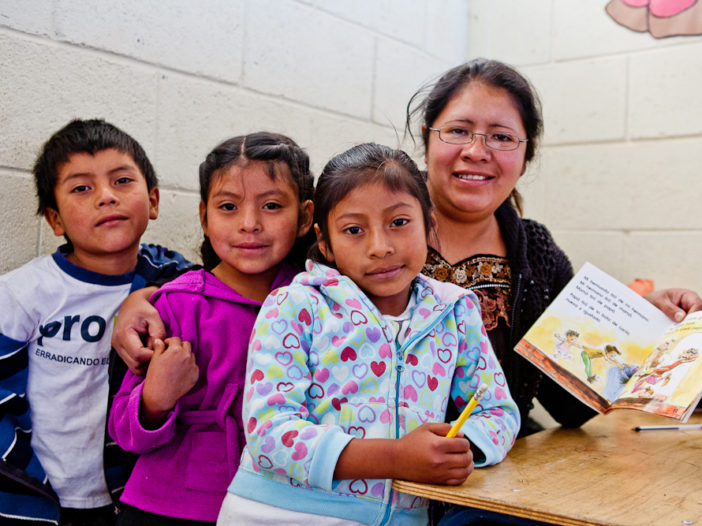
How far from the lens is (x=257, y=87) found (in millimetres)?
2223

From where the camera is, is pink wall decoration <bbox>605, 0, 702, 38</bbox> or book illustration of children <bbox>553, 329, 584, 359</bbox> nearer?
book illustration of children <bbox>553, 329, 584, 359</bbox>

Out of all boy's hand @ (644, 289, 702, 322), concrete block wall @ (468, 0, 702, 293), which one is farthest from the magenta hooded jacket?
concrete block wall @ (468, 0, 702, 293)

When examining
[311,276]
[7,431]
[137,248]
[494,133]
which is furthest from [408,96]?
[7,431]

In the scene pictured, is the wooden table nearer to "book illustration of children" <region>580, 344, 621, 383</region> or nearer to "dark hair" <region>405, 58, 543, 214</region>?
"book illustration of children" <region>580, 344, 621, 383</region>

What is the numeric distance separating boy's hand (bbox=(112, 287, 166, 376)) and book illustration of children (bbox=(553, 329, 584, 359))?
82 cm

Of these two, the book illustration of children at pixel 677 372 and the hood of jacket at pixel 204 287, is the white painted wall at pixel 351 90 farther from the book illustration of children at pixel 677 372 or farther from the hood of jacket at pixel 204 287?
the book illustration of children at pixel 677 372

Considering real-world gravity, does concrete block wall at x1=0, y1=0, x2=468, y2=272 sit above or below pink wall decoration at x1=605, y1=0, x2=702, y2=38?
below

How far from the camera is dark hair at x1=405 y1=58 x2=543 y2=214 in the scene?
1.77 m

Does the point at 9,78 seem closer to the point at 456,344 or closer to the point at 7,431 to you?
the point at 7,431

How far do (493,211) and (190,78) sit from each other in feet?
3.11

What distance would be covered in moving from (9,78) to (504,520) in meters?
1.43

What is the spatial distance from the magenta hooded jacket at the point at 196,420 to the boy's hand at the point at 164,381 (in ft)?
0.08

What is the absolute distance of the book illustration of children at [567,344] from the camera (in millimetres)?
1500

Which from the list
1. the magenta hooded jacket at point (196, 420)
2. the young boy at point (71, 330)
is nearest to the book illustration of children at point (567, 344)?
the magenta hooded jacket at point (196, 420)
